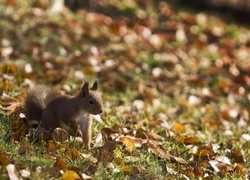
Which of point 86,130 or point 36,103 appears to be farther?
point 36,103

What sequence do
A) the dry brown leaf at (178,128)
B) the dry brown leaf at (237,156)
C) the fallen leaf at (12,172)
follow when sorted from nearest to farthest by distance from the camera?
the fallen leaf at (12,172) < the dry brown leaf at (237,156) < the dry brown leaf at (178,128)

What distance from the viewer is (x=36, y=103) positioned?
15.1 feet

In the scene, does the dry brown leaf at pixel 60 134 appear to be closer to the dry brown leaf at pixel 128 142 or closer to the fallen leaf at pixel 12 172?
the dry brown leaf at pixel 128 142

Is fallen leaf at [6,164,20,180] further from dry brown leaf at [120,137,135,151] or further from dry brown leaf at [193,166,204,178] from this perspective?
dry brown leaf at [193,166,204,178]

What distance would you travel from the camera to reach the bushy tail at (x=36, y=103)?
4.60m

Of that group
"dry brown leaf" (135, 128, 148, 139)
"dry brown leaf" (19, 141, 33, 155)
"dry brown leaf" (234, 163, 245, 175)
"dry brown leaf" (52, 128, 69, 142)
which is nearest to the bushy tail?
"dry brown leaf" (52, 128, 69, 142)

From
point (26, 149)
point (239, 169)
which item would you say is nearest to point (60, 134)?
point (26, 149)

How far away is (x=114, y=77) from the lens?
745 cm

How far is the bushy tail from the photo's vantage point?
4602 mm

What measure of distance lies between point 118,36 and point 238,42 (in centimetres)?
246

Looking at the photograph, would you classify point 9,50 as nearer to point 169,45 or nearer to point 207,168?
point 169,45

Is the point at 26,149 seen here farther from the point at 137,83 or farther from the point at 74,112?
the point at 137,83

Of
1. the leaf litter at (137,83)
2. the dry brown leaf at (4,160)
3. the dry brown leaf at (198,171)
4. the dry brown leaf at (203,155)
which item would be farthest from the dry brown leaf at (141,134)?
the dry brown leaf at (4,160)

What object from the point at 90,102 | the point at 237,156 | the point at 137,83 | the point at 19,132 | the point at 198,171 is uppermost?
the point at 90,102
